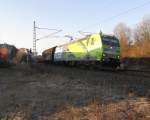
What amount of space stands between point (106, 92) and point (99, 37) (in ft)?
67.0

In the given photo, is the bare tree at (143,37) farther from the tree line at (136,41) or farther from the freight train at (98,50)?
the freight train at (98,50)

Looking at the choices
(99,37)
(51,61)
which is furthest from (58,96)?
(51,61)

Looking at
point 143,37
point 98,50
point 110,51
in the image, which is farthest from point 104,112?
point 143,37

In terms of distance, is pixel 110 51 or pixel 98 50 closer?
pixel 98 50

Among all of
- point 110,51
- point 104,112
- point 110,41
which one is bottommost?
point 104,112

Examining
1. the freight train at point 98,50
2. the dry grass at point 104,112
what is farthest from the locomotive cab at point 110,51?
the dry grass at point 104,112

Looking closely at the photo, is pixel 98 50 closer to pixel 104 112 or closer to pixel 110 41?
pixel 110 41

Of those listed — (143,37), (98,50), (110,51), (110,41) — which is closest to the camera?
(98,50)

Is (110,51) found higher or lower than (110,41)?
lower

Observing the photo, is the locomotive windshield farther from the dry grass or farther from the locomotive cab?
the dry grass

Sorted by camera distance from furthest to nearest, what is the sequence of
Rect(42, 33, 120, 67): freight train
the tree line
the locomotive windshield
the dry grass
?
the tree line
the locomotive windshield
Rect(42, 33, 120, 67): freight train
the dry grass

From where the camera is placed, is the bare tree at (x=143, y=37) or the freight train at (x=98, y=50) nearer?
the freight train at (x=98, y=50)

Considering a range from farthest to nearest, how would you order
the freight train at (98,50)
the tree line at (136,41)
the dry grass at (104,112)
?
the tree line at (136,41) → the freight train at (98,50) → the dry grass at (104,112)

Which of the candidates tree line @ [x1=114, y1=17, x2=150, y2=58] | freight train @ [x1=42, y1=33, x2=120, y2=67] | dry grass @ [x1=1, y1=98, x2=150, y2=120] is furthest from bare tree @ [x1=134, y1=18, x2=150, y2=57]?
dry grass @ [x1=1, y1=98, x2=150, y2=120]
